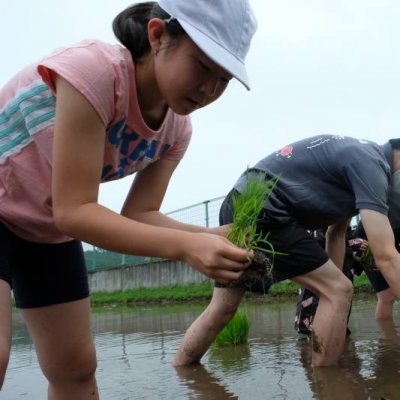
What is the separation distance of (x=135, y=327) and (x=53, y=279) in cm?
510

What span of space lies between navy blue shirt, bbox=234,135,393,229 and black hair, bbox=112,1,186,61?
1.61 meters

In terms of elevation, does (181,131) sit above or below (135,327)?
above

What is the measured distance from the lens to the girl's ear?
192 cm

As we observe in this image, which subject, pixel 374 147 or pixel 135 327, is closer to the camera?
pixel 374 147

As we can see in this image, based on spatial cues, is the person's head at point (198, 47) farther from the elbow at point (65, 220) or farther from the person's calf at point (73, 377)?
the person's calf at point (73, 377)

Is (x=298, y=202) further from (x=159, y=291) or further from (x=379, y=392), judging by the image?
(x=159, y=291)

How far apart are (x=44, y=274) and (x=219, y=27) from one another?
1162 millimetres

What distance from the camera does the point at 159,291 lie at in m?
13.1

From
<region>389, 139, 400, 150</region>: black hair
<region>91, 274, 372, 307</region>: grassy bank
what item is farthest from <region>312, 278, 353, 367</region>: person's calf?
<region>91, 274, 372, 307</region>: grassy bank

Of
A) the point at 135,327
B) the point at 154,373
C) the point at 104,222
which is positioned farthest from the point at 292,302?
the point at 104,222

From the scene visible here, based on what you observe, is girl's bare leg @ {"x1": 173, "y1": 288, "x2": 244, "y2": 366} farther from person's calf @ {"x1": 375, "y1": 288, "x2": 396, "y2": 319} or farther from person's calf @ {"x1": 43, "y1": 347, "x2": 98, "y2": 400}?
person's calf @ {"x1": 375, "y1": 288, "x2": 396, "y2": 319}

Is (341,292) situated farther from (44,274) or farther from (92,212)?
(92,212)

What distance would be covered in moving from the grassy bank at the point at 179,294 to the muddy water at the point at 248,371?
3745 millimetres

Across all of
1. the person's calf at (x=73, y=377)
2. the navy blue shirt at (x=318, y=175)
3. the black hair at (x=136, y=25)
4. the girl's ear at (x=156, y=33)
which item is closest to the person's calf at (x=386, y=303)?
the navy blue shirt at (x=318, y=175)
